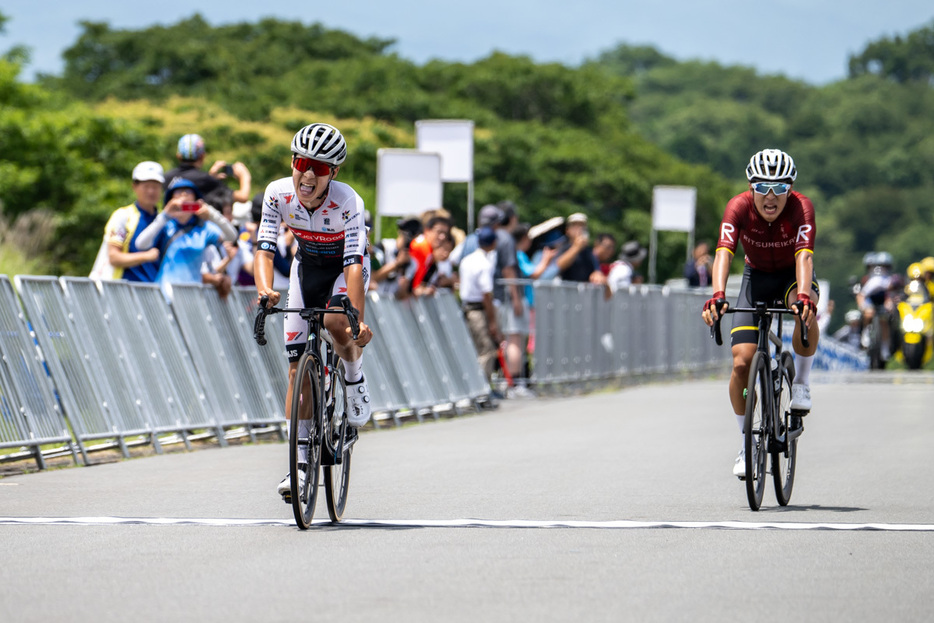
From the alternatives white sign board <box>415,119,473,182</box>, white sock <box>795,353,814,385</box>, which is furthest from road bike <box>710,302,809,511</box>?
white sign board <box>415,119,473,182</box>

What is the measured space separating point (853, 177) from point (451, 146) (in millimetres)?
136451

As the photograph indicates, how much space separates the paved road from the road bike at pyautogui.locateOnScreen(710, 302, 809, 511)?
244 mm

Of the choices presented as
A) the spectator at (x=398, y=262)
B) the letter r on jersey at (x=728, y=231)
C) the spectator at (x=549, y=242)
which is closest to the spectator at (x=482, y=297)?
the spectator at (x=398, y=262)

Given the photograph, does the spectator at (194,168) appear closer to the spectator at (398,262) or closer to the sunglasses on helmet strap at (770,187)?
the spectator at (398,262)

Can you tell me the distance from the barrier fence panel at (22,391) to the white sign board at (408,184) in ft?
31.9

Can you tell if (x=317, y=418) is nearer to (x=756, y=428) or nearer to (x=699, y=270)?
(x=756, y=428)

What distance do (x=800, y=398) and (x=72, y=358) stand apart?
17.1 ft

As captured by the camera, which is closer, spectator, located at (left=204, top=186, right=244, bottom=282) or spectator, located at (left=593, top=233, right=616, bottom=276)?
spectator, located at (left=204, top=186, right=244, bottom=282)

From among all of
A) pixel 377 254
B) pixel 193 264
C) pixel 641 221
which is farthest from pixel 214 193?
pixel 641 221

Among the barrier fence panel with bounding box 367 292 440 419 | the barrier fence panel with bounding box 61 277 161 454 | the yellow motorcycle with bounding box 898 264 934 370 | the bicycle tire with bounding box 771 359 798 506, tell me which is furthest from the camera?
the yellow motorcycle with bounding box 898 264 934 370

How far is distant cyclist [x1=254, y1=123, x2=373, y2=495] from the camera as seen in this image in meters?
9.24

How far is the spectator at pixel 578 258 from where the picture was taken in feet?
73.2

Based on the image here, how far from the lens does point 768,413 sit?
407 inches

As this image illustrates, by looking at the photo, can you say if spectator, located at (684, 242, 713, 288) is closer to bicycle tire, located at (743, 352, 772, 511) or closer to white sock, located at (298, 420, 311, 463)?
bicycle tire, located at (743, 352, 772, 511)
